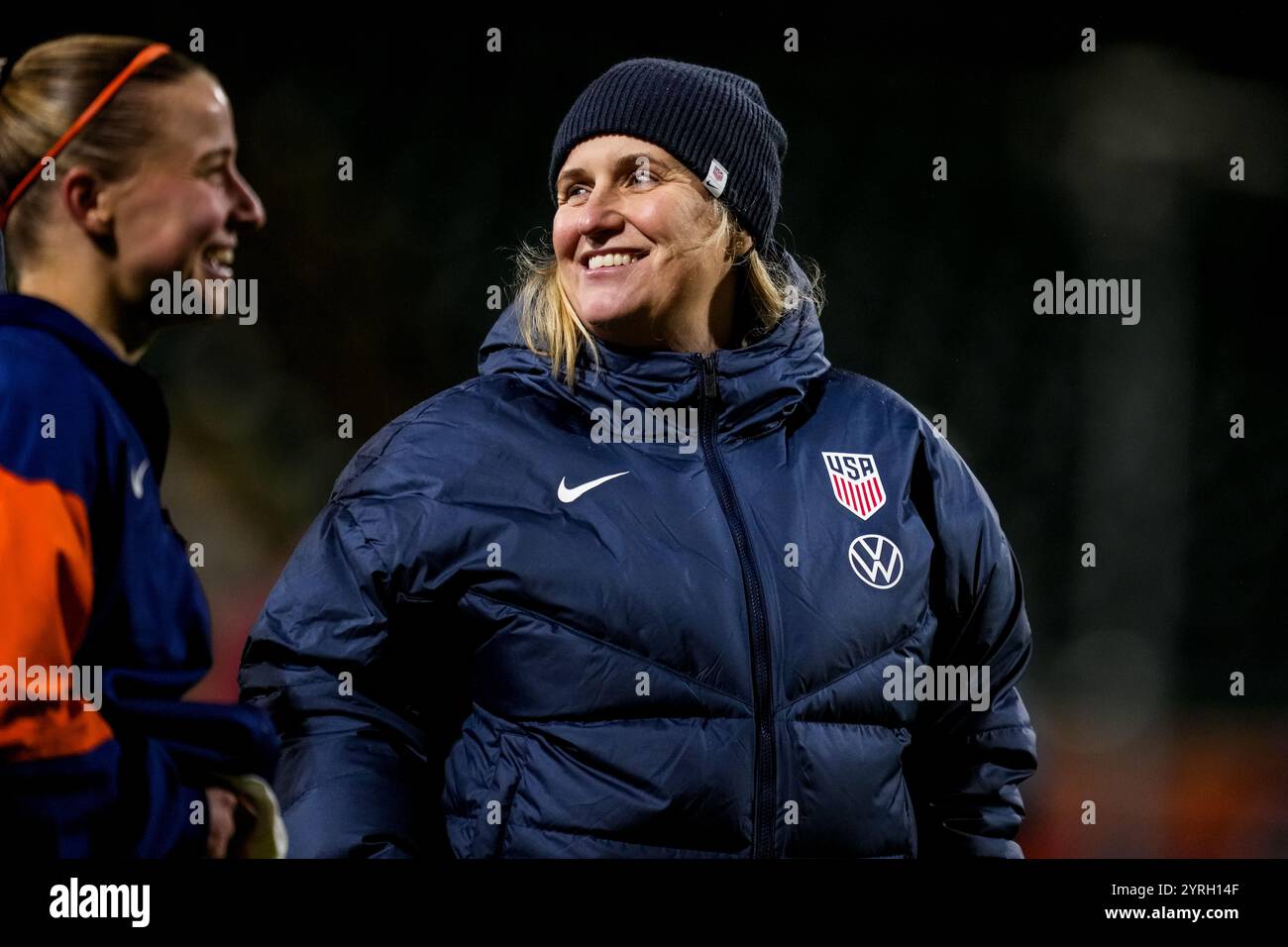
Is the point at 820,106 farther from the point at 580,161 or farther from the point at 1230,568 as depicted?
the point at 1230,568

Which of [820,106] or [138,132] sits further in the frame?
[820,106]

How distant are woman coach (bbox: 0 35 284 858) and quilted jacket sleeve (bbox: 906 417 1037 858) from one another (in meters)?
0.67

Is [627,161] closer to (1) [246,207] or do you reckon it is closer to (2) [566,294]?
(2) [566,294]

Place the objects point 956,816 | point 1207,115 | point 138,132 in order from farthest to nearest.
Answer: point 1207,115 < point 956,816 < point 138,132

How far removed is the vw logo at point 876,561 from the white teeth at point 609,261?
35cm

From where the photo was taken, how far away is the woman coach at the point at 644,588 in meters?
1.30

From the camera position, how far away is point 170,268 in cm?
129

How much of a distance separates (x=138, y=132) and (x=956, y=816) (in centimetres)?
102

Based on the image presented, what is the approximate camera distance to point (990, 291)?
6.43ft

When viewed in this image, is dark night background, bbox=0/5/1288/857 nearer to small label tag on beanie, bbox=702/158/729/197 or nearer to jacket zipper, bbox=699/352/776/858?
small label tag on beanie, bbox=702/158/729/197

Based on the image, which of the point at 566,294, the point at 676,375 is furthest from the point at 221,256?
the point at 676,375

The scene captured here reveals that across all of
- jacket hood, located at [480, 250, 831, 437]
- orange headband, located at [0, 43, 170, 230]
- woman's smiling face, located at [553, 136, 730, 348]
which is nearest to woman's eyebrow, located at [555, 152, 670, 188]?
woman's smiling face, located at [553, 136, 730, 348]

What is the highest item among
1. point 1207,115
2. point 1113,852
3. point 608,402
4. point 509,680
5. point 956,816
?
point 1207,115
